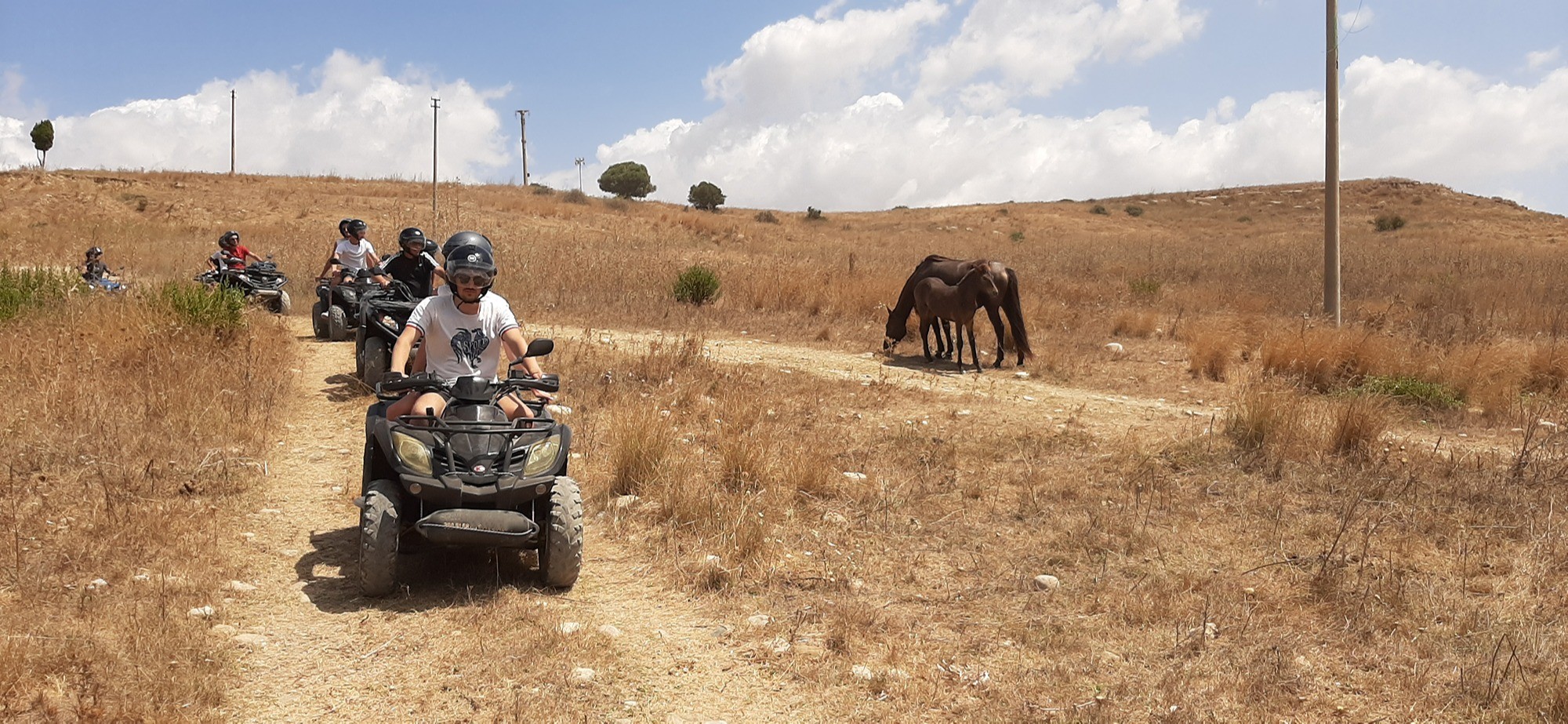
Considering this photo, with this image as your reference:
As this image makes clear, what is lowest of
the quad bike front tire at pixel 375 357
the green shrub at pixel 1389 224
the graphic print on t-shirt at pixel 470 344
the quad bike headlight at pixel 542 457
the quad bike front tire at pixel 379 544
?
the quad bike front tire at pixel 379 544

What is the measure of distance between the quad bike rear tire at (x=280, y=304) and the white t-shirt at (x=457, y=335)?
11.2m

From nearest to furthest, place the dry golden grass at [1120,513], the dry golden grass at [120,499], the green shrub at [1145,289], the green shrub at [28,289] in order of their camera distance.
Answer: the dry golden grass at [120,499]
the dry golden grass at [1120,513]
the green shrub at [28,289]
the green shrub at [1145,289]

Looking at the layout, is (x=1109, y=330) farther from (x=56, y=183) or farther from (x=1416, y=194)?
(x=1416, y=194)

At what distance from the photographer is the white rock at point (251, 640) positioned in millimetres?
4484

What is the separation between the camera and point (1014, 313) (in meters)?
13.1

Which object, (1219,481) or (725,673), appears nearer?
(725,673)

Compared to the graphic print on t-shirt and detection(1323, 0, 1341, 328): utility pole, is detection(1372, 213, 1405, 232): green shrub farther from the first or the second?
the graphic print on t-shirt

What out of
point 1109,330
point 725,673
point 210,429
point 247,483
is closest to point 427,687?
point 725,673

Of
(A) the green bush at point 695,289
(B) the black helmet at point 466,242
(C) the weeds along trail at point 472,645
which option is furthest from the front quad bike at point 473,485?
(A) the green bush at point 695,289

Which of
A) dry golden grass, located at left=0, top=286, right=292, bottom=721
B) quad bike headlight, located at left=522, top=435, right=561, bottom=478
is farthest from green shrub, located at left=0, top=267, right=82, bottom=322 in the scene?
quad bike headlight, located at left=522, top=435, right=561, bottom=478

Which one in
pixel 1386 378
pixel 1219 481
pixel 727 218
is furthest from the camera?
pixel 727 218

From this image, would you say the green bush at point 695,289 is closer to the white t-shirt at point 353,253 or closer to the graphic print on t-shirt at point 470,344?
the white t-shirt at point 353,253

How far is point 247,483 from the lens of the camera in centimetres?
685

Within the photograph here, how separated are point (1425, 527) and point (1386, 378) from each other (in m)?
4.94
